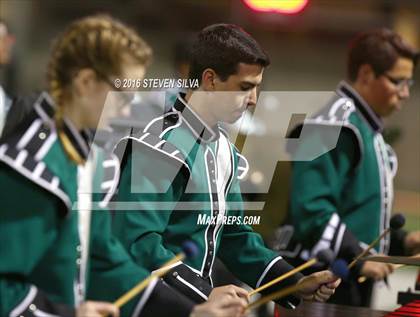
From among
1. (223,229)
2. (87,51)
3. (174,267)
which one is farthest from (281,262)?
(87,51)

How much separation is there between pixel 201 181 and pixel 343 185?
565mm

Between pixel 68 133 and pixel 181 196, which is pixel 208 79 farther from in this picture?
pixel 68 133

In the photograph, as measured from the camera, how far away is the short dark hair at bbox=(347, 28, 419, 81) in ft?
9.82

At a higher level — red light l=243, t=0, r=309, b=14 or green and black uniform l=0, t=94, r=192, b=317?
red light l=243, t=0, r=309, b=14

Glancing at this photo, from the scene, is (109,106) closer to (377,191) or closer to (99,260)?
(99,260)

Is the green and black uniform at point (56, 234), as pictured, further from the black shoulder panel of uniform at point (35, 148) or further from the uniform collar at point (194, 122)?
the uniform collar at point (194, 122)

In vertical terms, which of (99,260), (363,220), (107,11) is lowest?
(99,260)

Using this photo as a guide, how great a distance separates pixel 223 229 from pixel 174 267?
0.65ft

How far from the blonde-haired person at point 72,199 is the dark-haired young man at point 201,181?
2.2 inches

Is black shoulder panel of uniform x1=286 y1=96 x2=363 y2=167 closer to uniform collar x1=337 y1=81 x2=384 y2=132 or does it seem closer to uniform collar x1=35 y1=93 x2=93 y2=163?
uniform collar x1=337 y1=81 x2=384 y2=132

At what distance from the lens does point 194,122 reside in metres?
2.43

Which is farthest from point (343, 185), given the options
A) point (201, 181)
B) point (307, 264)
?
point (201, 181)

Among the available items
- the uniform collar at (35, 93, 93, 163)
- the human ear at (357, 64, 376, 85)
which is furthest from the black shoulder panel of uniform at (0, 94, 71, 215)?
the human ear at (357, 64, 376, 85)

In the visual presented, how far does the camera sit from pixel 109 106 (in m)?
2.24
